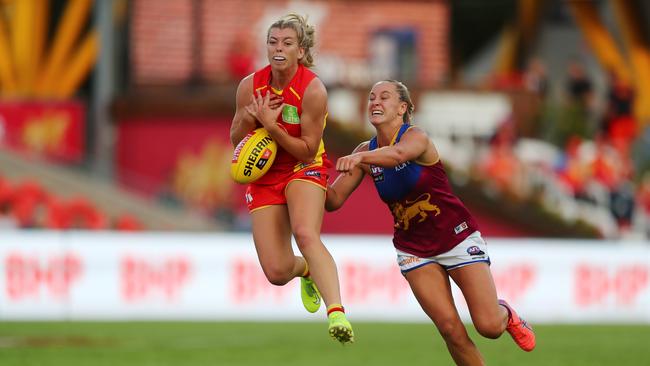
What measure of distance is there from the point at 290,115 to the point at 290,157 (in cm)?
39

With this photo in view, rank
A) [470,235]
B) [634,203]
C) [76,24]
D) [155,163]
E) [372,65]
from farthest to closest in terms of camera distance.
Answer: [76,24]
[372,65]
[155,163]
[634,203]
[470,235]

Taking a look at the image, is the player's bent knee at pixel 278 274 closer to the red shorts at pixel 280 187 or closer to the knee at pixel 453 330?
the red shorts at pixel 280 187

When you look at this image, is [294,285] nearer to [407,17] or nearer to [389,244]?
[389,244]

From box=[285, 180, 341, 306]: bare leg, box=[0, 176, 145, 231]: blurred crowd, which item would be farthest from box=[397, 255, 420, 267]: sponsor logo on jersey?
box=[0, 176, 145, 231]: blurred crowd

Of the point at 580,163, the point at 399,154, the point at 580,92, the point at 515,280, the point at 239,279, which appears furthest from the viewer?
the point at 580,92

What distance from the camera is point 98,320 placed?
730 inches

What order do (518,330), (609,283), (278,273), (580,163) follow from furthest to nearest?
(580,163), (609,283), (518,330), (278,273)

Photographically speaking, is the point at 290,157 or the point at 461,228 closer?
the point at 461,228

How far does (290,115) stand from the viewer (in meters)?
9.36

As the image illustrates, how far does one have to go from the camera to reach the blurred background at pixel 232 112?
22781 millimetres

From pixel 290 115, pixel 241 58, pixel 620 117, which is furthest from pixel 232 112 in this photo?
pixel 290 115

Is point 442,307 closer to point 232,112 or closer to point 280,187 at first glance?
point 280,187

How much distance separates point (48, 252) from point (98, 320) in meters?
1.19

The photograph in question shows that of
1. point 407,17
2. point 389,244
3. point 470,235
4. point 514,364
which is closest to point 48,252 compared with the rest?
point 389,244
